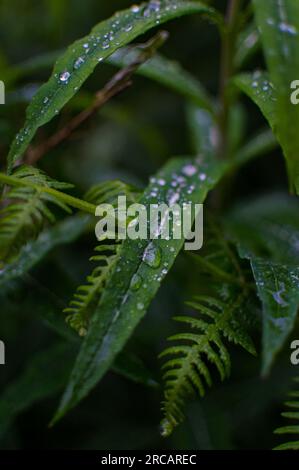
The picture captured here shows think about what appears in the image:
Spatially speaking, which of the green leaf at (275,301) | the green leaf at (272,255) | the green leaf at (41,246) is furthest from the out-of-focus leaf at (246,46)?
the green leaf at (275,301)

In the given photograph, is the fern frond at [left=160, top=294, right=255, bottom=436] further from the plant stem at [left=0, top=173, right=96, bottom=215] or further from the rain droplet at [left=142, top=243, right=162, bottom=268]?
the plant stem at [left=0, top=173, right=96, bottom=215]

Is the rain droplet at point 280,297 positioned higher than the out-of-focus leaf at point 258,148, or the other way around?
the out-of-focus leaf at point 258,148

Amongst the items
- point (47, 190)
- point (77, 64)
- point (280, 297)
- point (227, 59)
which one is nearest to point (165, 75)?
point (227, 59)

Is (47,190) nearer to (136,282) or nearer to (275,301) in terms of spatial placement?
(136,282)

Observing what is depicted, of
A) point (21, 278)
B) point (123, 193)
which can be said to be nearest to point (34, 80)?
point (21, 278)

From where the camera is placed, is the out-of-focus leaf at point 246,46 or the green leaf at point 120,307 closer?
the green leaf at point 120,307

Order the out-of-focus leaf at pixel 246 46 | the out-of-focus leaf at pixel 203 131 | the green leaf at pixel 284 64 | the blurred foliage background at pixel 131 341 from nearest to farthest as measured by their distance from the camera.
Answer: the green leaf at pixel 284 64 < the blurred foliage background at pixel 131 341 < the out-of-focus leaf at pixel 246 46 < the out-of-focus leaf at pixel 203 131

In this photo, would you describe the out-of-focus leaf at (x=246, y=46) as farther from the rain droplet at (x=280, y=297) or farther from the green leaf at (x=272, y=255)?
the rain droplet at (x=280, y=297)
